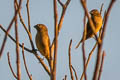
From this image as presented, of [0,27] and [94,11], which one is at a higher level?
[0,27]

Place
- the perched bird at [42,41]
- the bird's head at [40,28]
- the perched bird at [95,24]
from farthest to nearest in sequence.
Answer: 1. the bird's head at [40,28]
2. the perched bird at [95,24]
3. the perched bird at [42,41]

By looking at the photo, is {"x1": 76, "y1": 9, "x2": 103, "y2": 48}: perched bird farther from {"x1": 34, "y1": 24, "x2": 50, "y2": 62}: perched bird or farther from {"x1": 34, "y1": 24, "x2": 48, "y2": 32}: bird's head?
{"x1": 34, "y1": 24, "x2": 48, "y2": 32}: bird's head

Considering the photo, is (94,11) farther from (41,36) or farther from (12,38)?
(12,38)

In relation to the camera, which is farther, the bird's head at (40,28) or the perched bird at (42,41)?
the bird's head at (40,28)

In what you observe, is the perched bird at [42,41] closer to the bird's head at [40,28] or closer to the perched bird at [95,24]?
the bird's head at [40,28]

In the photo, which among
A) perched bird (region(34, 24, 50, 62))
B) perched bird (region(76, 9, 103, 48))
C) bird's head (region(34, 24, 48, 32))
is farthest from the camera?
bird's head (region(34, 24, 48, 32))

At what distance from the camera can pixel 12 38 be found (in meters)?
3.83

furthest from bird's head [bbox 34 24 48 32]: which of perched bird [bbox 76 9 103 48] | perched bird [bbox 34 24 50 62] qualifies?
perched bird [bbox 76 9 103 48]

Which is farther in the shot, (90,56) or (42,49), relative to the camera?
(42,49)

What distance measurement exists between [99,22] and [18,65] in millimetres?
Answer: 4930

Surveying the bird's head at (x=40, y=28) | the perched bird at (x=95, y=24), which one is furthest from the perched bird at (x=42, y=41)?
the perched bird at (x=95, y=24)

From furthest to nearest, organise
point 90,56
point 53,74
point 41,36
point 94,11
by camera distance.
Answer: point 94,11, point 41,36, point 90,56, point 53,74

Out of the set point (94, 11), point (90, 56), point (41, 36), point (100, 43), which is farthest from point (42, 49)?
point (100, 43)

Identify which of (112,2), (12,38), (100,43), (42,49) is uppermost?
(112,2)
